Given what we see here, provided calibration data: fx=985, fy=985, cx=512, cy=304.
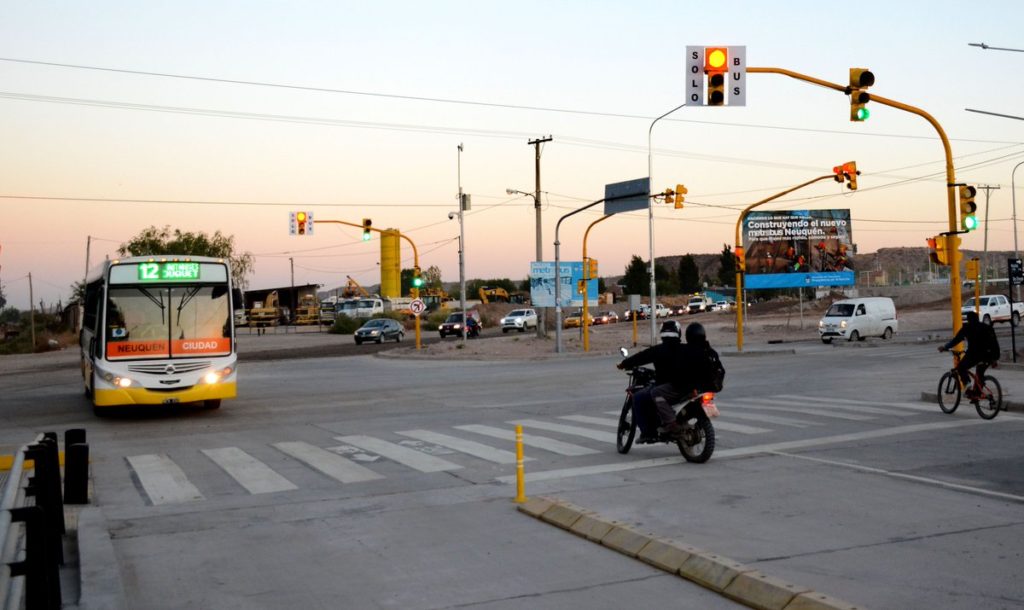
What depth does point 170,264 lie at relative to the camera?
1927cm

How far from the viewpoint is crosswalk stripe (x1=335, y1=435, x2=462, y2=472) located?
12.3m

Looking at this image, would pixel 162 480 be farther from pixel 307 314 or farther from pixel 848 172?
pixel 307 314

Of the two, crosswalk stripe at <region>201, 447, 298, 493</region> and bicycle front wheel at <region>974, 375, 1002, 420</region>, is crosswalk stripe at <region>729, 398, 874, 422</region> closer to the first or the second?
bicycle front wheel at <region>974, 375, 1002, 420</region>

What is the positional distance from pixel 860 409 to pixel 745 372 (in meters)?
11.5

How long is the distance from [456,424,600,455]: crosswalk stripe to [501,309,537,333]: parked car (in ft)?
183

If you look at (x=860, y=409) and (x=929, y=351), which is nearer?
(x=860, y=409)

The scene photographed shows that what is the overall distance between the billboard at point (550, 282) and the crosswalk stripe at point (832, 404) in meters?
25.3

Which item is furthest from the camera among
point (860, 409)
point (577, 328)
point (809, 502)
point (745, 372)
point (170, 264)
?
→ point (577, 328)

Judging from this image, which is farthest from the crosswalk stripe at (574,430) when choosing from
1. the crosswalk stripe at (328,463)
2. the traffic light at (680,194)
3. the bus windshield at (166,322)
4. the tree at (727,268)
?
the tree at (727,268)

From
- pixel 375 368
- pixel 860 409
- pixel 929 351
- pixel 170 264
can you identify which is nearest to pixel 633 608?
pixel 860 409

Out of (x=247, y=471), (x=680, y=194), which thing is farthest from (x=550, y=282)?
(x=247, y=471)

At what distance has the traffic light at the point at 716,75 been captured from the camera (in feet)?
52.8

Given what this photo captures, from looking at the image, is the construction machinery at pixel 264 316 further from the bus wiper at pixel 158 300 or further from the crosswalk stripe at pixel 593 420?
the crosswalk stripe at pixel 593 420

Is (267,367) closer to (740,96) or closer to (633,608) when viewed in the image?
(740,96)
